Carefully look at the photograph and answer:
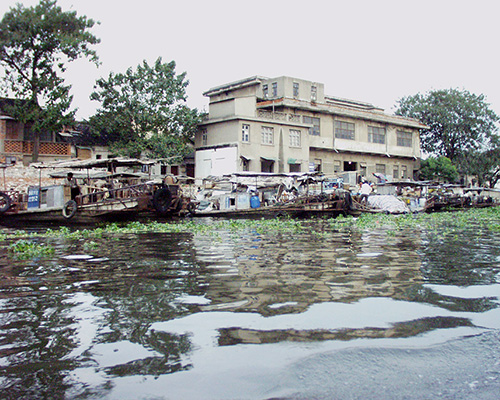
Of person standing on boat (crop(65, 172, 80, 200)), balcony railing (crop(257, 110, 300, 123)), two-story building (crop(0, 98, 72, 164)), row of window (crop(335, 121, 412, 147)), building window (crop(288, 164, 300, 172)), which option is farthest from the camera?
row of window (crop(335, 121, 412, 147))

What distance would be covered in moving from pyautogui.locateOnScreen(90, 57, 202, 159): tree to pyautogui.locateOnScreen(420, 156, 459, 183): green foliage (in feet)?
86.6

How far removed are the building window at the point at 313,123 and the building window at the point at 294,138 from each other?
6.91ft

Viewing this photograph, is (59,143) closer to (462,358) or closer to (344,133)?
(344,133)

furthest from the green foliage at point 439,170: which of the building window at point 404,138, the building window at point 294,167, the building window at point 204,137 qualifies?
the building window at point 204,137

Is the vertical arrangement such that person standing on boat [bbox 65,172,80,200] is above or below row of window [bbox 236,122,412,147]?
below

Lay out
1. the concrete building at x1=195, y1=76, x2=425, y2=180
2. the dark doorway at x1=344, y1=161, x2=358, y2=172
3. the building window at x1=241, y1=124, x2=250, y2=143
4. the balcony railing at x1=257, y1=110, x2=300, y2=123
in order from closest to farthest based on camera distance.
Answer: the building window at x1=241, y1=124, x2=250, y2=143
the concrete building at x1=195, y1=76, x2=425, y2=180
the balcony railing at x1=257, y1=110, x2=300, y2=123
the dark doorway at x1=344, y1=161, x2=358, y2=172

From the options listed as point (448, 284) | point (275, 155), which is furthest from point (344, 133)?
point (448, 284)

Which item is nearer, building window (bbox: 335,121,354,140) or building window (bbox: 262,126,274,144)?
building window (bbox: 262,126,274,144)

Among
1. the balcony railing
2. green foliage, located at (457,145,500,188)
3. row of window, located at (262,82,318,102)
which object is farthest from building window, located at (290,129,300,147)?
green foliage, located at (457,145,500,188)

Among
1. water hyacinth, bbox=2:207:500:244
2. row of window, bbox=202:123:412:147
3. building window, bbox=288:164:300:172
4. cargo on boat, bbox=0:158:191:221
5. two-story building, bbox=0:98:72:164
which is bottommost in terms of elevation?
water hyacinth, bbox=2:207:500:244

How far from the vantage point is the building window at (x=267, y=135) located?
123 feet

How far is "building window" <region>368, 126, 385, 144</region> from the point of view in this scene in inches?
1793

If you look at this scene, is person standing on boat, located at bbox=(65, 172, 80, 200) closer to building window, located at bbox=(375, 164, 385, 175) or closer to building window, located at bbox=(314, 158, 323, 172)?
building window, located at bbox=(314, 158, 323, 172)

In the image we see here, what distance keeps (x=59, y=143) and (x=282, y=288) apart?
32.0m
